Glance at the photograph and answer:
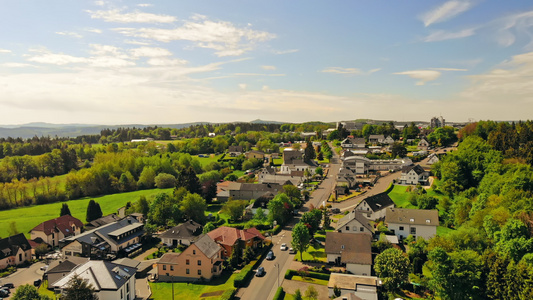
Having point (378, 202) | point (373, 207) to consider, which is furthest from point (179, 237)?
point (378, 202)

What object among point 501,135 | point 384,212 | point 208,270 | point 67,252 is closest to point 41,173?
point 67,252

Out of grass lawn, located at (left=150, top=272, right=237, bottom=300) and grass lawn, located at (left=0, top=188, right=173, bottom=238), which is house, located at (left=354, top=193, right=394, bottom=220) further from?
grass lawn, located at (left=0, top=188, right=173, bottom=238)

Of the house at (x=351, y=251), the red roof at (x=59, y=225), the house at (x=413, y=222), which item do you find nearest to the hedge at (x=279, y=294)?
the house at (x=351, y=251)

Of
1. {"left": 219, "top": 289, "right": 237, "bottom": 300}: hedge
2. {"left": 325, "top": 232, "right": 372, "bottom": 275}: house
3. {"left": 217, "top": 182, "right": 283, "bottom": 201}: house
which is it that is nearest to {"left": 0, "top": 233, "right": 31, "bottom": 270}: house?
{"left": 219, "top": 289, "right": 237, "bottom": 300}: hedge

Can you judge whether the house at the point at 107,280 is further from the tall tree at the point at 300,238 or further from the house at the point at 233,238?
the tall tree at the point at 300,238

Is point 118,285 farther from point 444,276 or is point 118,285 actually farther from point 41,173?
point 41,173

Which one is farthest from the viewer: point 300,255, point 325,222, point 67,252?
point 325,222
